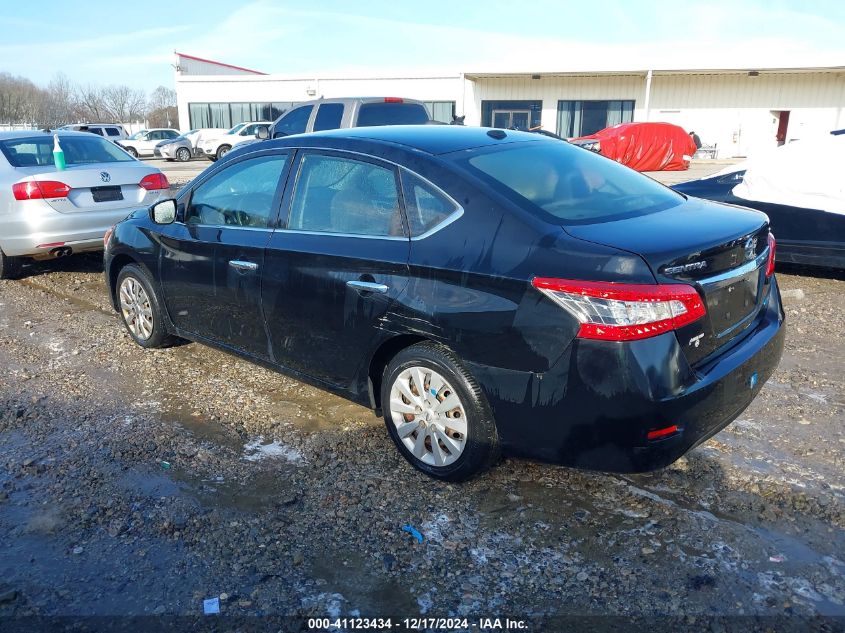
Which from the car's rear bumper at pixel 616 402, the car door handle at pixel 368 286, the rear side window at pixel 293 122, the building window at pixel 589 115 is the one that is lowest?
the car's rear bumper at pixel 616 402

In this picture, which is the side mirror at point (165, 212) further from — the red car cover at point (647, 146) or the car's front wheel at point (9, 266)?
the red car cover at point (647, 146)

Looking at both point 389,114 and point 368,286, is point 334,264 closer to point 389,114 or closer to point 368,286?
point 368,286

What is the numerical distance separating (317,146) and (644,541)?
2627 millimetres

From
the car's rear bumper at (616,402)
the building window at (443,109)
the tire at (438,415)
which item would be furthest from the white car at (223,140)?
the car's rear bumper at (616,402)

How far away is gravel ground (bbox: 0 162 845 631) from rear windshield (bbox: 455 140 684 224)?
1340mm

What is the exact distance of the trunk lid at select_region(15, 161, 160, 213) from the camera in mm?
7109

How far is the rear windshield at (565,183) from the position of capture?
316 centimetres

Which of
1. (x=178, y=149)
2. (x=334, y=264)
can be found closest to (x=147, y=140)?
(x=178, y=149)

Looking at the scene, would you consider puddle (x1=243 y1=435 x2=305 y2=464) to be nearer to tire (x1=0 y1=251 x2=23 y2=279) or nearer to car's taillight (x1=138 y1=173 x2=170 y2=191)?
car's taillight (x1=138 y1=173 x2=170 y2=191)

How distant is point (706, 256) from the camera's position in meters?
2.85

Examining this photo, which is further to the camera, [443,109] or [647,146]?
[443,109]

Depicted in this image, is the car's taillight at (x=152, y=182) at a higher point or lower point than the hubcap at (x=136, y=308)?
Answer: higher

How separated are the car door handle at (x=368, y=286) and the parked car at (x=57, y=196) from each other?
16.3 feet

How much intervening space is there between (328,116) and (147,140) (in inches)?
1007
